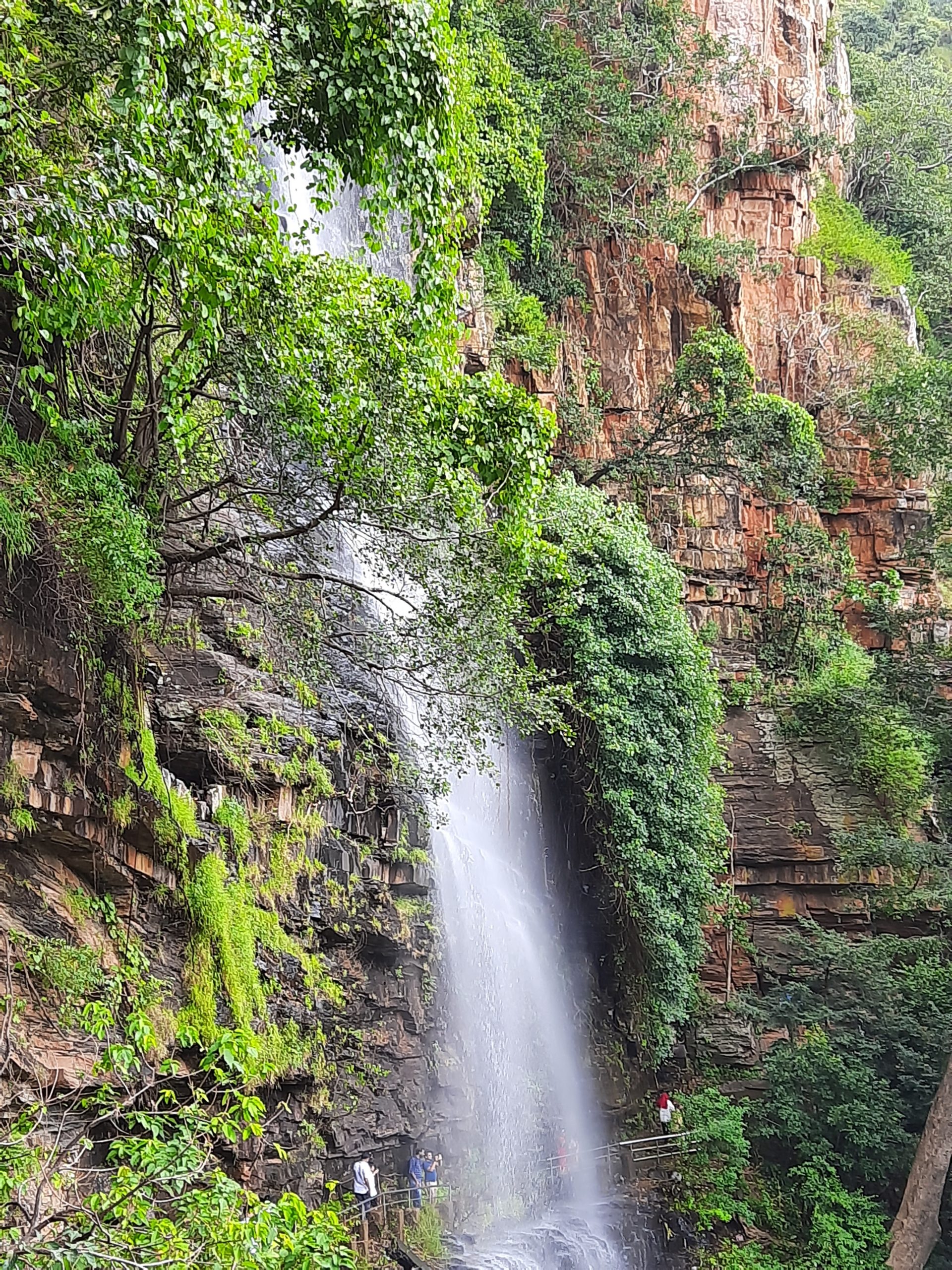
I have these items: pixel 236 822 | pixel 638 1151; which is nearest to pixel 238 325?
pixel 236 822

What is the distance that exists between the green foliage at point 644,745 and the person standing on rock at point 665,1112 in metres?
1.30

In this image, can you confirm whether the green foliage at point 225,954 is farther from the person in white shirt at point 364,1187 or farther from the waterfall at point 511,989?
the waterfall at point 511,989

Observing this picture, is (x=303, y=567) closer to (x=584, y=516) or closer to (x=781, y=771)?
(x=584, y=516)

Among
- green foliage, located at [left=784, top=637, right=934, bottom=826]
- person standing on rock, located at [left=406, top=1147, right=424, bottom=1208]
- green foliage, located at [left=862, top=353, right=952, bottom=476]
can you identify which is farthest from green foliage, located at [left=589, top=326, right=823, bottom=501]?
person standing on rock, located at [left=406, top=1147, right=424, bottom=1208]

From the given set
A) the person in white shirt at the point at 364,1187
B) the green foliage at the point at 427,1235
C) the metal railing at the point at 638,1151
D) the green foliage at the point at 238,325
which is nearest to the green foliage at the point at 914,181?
the metal railing at the point at 638,1151

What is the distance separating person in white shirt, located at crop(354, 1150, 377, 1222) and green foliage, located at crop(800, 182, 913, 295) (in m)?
22.2

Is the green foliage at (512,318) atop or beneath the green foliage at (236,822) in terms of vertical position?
atop

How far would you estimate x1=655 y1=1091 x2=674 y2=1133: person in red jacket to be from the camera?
614 inches

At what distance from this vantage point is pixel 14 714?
251 inches

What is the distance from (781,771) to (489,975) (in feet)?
26.0

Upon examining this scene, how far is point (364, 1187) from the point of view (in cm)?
987

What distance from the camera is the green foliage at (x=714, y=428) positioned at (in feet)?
61.8

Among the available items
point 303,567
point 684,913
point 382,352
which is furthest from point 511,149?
point 684,913

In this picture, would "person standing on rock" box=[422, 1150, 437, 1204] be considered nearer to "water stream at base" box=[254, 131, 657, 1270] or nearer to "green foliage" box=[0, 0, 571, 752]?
"water stream at base" box=[254, 131, 657, 1270]
